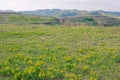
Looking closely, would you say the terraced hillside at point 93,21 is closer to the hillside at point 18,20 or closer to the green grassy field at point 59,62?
the hillside at point 18,20

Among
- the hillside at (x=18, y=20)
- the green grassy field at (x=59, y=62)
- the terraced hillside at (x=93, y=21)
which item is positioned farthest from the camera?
the terraced hillside at (x=93, y=21)

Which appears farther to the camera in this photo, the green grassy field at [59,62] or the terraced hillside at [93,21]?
the terraced hillside at [93,21]

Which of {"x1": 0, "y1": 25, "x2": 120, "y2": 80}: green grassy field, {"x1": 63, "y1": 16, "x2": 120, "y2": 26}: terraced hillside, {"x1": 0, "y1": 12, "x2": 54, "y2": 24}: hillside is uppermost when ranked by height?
{"x1": 0, "y1": 25, "x2": 120, "y2": 80}: green grassy field

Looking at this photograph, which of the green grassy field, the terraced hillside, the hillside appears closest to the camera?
the green grassy field

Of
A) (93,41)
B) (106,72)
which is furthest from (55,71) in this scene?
(93,41)

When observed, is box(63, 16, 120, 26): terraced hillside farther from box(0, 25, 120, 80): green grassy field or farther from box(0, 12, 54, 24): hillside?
box(0, 25, 120, 80): green grassy field

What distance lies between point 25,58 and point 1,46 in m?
3.38

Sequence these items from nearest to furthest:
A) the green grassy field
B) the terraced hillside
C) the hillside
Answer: the green grassy field < the hillside < the terraced hillside

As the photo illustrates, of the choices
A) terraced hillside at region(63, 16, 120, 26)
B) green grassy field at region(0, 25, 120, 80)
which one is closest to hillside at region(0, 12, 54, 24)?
terraced hillside at region(63, 16, 120, 26)

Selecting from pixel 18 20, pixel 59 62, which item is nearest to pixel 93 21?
pixel 18 20

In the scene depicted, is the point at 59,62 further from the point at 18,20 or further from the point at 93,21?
the point at 93,21

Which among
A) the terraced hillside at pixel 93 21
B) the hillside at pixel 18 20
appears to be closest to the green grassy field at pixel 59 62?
the hillside at pixel 18 20

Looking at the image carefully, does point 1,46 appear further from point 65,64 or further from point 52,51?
point 65,64

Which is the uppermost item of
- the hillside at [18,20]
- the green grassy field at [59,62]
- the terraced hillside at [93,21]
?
the green grassy field at [59,62]
